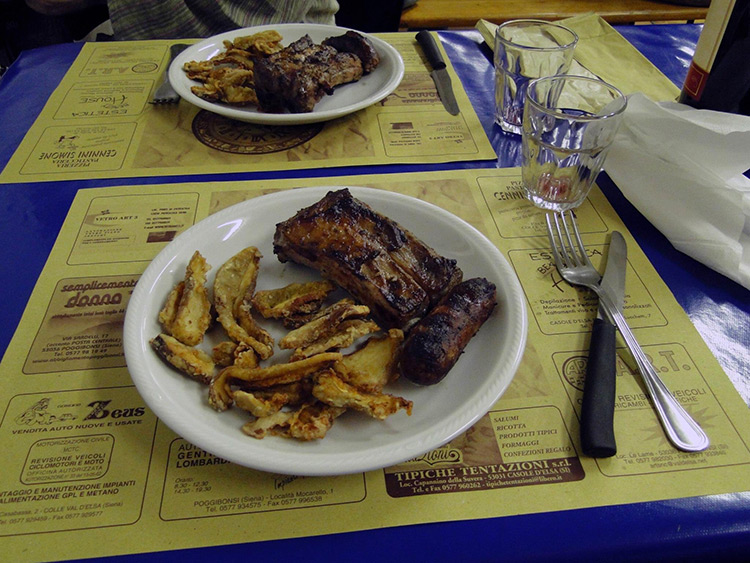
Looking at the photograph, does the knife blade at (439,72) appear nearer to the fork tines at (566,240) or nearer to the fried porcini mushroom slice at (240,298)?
the fork tines at (566,240)

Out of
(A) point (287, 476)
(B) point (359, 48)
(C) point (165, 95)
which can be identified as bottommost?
(A) point (287, 476)

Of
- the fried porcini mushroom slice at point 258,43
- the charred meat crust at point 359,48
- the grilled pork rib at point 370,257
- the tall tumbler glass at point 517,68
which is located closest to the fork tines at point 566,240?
the grilled pork rib at point 370,257

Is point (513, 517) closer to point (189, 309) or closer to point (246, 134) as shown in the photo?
point (189, 309)

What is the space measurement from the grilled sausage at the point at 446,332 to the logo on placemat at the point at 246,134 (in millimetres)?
725

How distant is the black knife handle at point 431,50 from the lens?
1.65 metres

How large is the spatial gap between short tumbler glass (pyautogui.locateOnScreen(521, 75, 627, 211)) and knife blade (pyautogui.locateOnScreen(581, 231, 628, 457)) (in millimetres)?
284

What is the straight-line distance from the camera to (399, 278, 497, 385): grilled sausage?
2.44 feet

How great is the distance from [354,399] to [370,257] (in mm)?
261

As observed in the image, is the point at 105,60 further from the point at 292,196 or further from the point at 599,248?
the point at 599,248

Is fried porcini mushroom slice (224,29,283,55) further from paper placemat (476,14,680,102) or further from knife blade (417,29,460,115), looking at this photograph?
paper placemat (476,14,680,102)

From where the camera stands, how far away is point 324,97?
1.48 meters

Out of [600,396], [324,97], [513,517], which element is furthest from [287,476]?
[324,97]

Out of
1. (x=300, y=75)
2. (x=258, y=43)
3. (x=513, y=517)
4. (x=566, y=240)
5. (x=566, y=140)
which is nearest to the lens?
(x=513, y=517)

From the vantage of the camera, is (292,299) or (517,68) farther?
(517,68)
